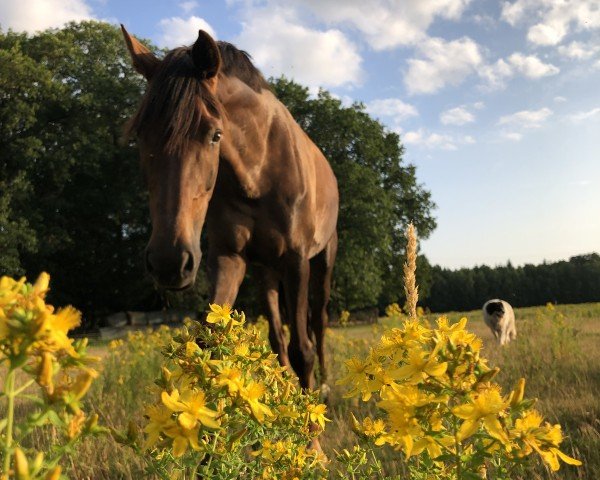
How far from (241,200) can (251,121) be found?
0.53m

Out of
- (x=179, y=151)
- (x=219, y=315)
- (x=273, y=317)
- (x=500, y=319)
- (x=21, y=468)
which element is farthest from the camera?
(x=500, y=319)

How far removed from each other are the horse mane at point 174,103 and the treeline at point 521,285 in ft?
134

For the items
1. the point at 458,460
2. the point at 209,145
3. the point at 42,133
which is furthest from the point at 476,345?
the point at 42,133

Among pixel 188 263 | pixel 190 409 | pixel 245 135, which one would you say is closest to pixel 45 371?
pixel 190 409

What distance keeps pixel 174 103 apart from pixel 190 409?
1.90 meters

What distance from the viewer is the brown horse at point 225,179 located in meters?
2.29

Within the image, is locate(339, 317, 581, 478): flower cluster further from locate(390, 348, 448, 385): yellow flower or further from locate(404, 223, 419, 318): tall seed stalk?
locate(404, 223, 419, 318): tall seed stalk

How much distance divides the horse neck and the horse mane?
35cm

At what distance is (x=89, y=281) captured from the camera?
2394cm

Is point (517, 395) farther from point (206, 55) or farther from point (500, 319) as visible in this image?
point (500, 319)

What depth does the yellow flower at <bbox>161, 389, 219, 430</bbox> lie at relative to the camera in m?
0.81

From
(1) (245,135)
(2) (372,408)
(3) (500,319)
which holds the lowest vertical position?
(2) (372,408)

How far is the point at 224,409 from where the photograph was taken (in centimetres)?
100

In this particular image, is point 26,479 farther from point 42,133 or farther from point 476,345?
point 42,133
